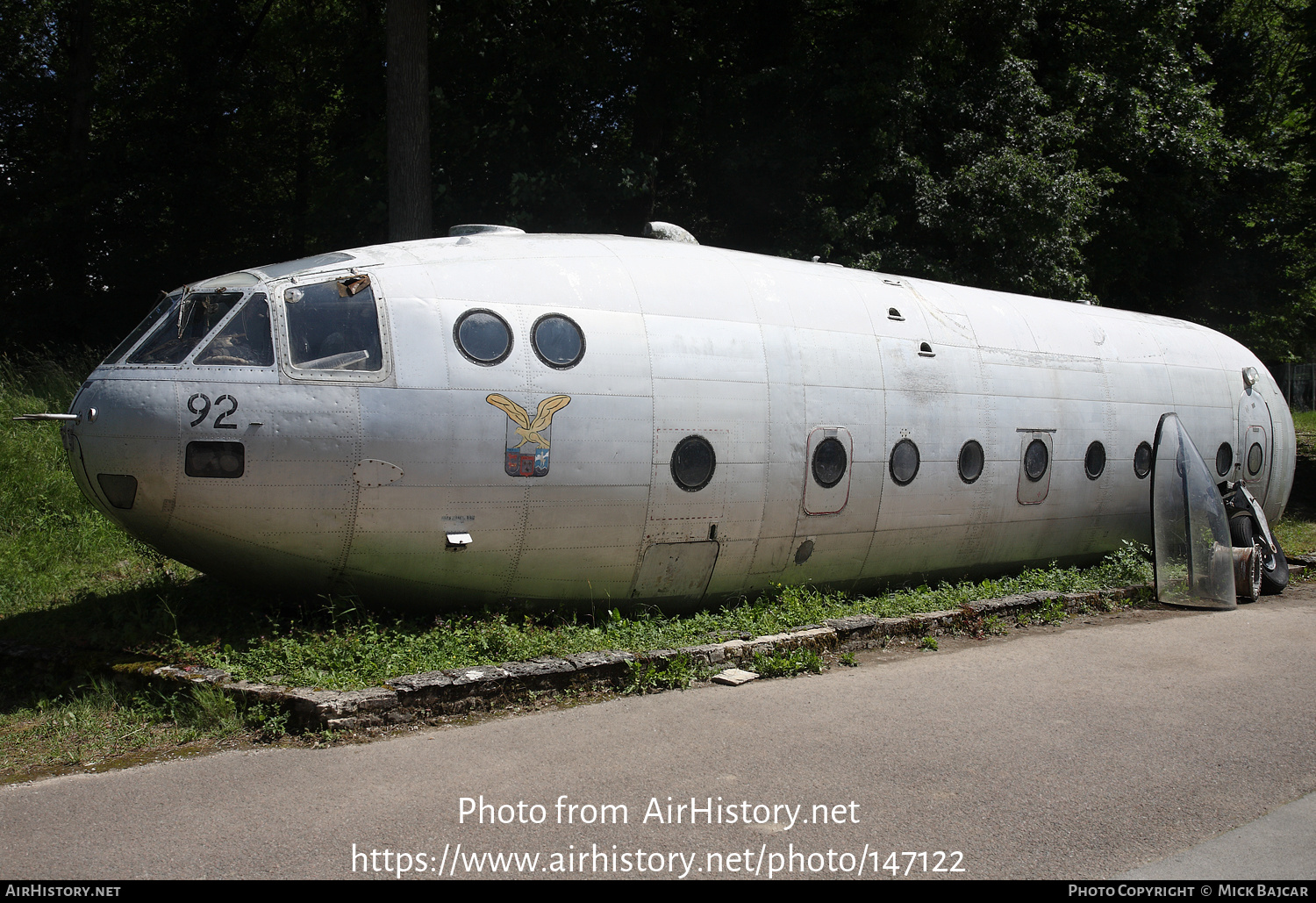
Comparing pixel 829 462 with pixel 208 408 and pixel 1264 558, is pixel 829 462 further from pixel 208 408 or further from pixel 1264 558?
pixel 1264 558

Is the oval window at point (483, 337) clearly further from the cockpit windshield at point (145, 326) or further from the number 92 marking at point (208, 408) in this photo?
the cockpit windshield at point (145, 326)

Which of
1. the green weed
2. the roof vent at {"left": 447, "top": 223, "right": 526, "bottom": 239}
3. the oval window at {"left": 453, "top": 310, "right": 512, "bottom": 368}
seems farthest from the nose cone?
the green weed

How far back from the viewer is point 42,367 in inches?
689

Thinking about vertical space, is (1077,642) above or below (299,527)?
below

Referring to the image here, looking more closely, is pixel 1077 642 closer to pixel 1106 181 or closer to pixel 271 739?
pixel 271 739

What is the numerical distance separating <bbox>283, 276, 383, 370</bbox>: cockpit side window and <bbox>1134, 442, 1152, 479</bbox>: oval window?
10343mm

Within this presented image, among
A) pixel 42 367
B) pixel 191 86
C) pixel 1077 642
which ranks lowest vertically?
pixel 1077 642

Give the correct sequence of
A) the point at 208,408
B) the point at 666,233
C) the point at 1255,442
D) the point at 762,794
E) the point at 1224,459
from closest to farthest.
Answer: the point at 762,794 → the point at 208,408 → the point at 666,233 → the point at 1224,459 → the point at 1255,442

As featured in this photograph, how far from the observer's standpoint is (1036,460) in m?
11.8

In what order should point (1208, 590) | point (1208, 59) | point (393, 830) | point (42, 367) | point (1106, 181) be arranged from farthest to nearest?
point (1208, 59), point (1106, 181), point (42, 367), point (1208, 590), point (393, 830)

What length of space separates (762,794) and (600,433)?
371 cm

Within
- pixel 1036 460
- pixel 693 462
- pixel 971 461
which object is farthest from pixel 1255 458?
pixel 693 462
